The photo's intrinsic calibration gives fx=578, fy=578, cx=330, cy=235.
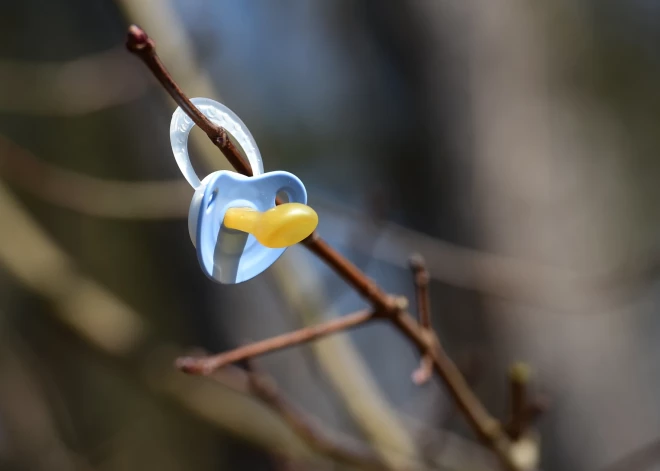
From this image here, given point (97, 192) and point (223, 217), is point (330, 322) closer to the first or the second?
point (223, 217)

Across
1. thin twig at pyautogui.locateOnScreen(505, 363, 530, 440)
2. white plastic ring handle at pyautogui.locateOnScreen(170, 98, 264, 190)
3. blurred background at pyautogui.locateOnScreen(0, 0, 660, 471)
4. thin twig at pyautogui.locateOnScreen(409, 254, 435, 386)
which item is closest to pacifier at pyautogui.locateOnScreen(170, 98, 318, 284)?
white plastic ring handle at pyautogui.locateOnScreen(170, 98, 264, 190)

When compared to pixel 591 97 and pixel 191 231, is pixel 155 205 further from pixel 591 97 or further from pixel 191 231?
pixel 591 97

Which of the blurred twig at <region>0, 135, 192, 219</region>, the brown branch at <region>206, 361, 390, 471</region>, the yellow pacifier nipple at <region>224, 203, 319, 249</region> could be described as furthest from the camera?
the blurred twig at <region>0, 135, 192, 219</region>

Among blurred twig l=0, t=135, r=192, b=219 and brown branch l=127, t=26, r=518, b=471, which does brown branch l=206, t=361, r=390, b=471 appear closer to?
brown branch l=127, t=26, r=518, b=471

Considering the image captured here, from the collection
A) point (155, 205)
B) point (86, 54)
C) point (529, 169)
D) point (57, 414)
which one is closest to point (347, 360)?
point (155, 205)

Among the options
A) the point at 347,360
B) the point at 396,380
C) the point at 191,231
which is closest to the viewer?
the point at 191,231

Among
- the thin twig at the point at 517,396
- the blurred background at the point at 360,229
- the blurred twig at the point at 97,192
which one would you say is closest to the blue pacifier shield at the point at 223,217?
the thin twig at the point at 517,396
